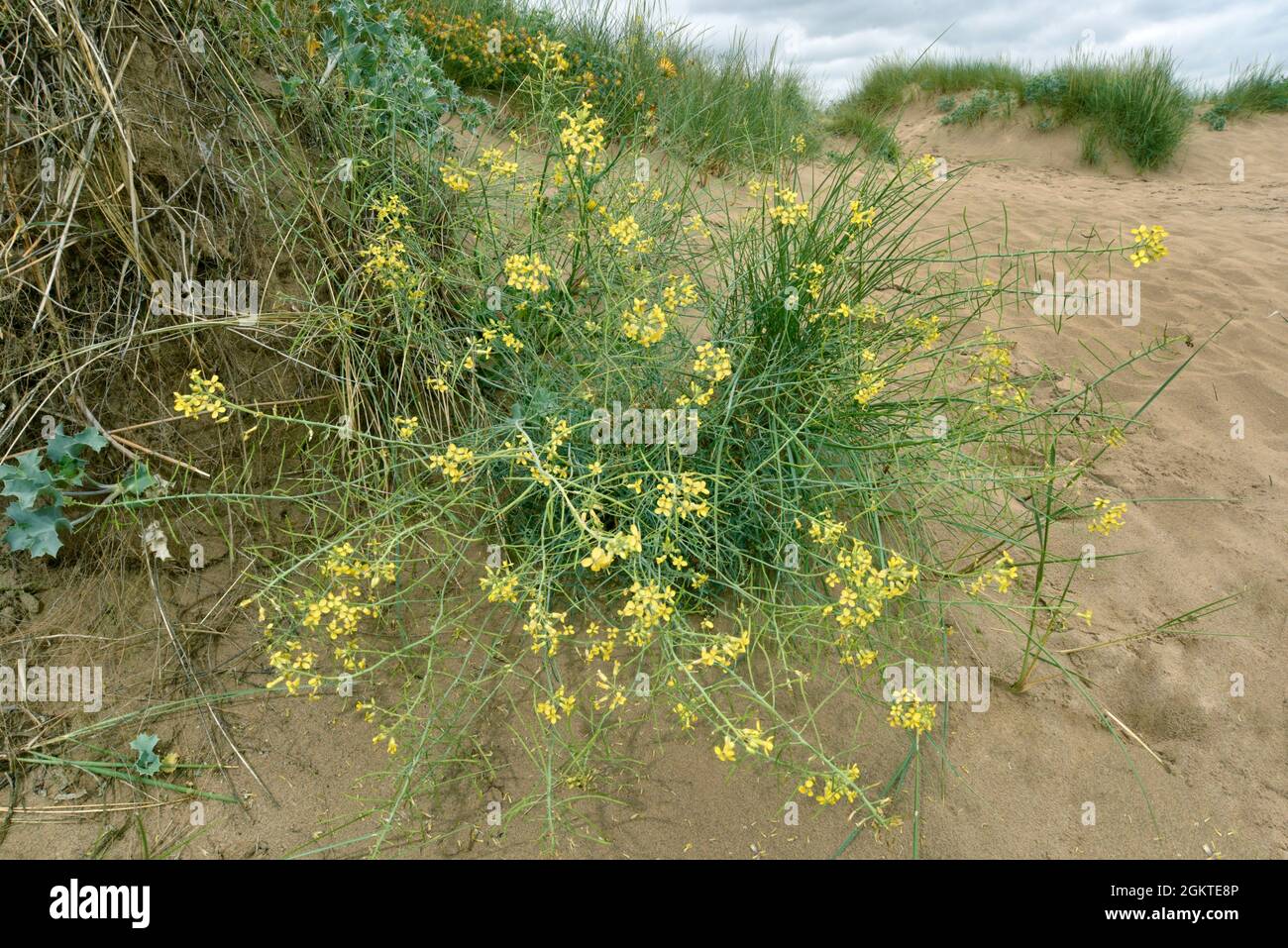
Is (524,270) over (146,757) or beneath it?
over

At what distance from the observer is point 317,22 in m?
3.37

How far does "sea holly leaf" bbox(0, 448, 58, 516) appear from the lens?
2182 mm

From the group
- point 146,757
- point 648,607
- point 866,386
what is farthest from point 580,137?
point 146,757

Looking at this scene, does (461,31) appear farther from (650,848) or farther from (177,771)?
(650,848)

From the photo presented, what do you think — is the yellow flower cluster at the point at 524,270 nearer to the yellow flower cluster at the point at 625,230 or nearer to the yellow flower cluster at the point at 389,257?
the yellow flower cluster at the point at 625,230

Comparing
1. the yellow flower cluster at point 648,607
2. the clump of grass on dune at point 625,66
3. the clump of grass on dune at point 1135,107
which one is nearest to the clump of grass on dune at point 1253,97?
the clump of grass on dune at point 1135,107

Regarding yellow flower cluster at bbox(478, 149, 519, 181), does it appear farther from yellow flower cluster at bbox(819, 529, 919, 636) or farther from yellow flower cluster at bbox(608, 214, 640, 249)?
yellow flower cluster at bbox(819, 529, 919, 636)

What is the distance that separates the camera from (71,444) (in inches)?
90.4

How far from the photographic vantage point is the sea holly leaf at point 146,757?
2.20 metres

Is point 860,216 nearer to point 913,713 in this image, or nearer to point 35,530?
point 913,713

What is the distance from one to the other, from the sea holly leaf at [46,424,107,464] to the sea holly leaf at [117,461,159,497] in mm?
121
